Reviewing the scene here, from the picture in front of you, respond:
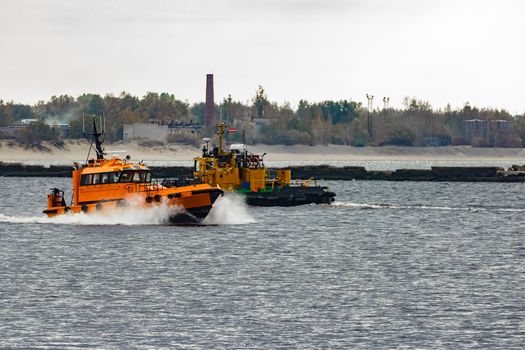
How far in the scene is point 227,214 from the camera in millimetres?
71812

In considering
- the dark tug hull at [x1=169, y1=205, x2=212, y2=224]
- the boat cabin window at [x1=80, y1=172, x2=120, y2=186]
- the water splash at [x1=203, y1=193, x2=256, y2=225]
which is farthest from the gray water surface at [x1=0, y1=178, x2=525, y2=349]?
the boat cabin window at [x1=80, y1=172, x2=120, y2=186]

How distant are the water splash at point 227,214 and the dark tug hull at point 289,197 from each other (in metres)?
3.94

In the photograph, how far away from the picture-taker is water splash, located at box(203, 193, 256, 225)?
6944 centimetres

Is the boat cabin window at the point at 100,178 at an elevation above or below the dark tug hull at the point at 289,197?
above

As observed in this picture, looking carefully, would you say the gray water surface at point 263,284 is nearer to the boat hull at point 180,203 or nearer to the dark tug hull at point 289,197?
the boat hull at point 180,203

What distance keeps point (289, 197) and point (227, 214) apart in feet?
49.4

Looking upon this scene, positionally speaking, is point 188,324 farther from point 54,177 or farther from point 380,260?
point 54,177

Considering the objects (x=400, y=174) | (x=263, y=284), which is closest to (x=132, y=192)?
(x=263, y=284)

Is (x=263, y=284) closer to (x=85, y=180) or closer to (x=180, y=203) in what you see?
(x=180, y=203)

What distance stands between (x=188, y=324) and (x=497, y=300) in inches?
449

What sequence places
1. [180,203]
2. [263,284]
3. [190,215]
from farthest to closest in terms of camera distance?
[190,215] → [180,203] → [263,284]

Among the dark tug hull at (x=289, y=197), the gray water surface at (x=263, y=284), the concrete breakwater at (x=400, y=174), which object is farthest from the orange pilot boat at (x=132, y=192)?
the concrete breakwater at (x=400, y=174)

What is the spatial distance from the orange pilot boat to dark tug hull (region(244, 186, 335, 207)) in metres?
20.1

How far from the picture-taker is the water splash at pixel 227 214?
69438 millimetres
